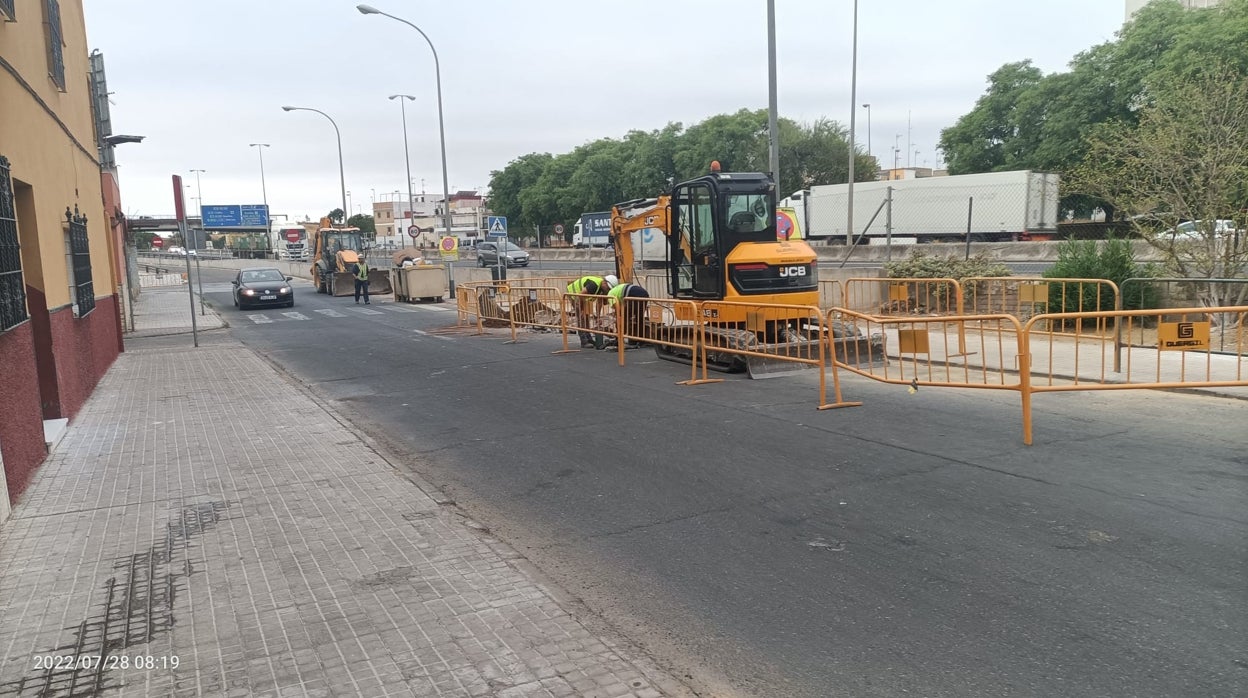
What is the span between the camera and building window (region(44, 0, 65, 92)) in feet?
33.6

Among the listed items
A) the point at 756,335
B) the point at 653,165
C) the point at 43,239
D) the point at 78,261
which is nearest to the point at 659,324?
the point at 756,335

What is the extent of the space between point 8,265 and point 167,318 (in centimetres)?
1999

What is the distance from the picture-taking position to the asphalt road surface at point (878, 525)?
3.63m

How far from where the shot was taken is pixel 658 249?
16.4m

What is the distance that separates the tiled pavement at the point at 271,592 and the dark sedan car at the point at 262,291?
21.3m

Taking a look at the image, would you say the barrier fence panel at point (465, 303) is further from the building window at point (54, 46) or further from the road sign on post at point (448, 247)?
the building window at point (54, 46)

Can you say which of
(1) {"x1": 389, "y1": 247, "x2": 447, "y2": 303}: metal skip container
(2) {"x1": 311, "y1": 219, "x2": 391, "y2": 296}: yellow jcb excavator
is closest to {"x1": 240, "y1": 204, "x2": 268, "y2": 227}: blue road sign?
(2) {"x1": 311, "y1": 219, "x2": 391, "y2": 296}: yellow jcb excavator

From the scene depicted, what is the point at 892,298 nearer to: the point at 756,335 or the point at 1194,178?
the point at 1194,178

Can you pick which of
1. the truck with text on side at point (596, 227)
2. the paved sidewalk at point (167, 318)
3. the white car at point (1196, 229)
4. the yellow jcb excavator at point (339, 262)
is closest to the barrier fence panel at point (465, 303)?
the paved sidewalk at point (167, 318)

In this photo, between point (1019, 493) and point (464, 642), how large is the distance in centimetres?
413

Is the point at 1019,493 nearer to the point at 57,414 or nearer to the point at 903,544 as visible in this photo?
the point at 903,544

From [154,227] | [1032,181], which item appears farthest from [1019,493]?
[154,227]

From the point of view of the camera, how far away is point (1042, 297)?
1186 cm

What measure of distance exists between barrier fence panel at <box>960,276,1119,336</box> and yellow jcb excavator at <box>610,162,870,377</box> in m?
2.73
